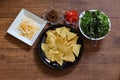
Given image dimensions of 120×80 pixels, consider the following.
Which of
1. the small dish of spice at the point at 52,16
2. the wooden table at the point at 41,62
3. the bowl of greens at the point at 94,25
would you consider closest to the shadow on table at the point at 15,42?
the wooden table at the point at 41,62

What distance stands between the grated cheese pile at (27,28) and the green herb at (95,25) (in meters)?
0.22

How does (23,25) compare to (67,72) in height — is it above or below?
above

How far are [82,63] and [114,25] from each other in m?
0.25

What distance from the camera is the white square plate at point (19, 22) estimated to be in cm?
130

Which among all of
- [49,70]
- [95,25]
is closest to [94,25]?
[95,25]

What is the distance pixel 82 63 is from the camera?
1301 mm

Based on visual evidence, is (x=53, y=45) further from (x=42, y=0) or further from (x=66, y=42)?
(x=42, y=0)

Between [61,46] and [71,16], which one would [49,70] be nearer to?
[61,46]

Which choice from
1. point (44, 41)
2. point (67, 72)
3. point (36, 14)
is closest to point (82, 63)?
point (67, 72)

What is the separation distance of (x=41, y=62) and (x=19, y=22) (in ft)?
0.70

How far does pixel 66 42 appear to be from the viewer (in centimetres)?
128

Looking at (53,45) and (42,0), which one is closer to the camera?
(53,45)

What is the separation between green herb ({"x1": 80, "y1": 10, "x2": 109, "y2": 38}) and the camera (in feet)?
4.21

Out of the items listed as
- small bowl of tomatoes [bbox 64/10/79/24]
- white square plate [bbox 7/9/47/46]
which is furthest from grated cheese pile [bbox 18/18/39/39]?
small bowl of tomatoes [bbox 64/10/79/24]
